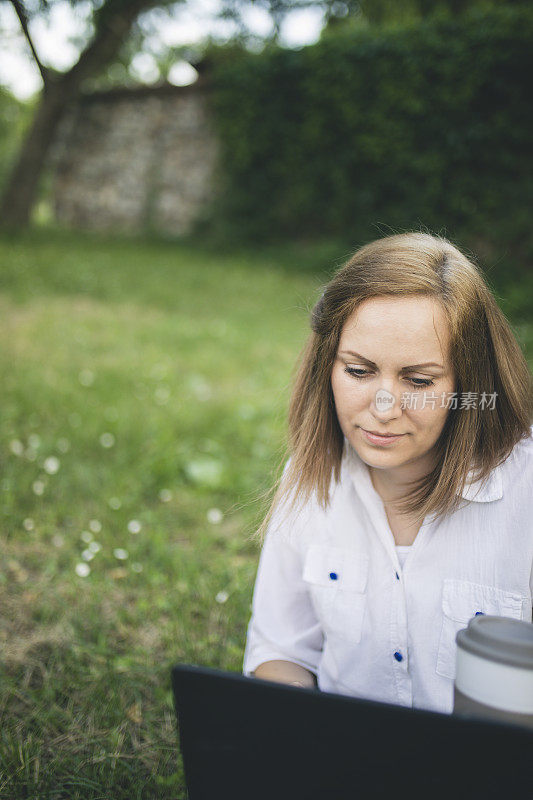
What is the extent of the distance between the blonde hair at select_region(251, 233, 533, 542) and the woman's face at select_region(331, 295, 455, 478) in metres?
0.04

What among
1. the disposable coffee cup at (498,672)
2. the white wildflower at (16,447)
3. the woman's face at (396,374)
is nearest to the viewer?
the disposable coffee cup at (498,672)

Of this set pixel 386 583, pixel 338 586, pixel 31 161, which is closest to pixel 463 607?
pixel 386 583

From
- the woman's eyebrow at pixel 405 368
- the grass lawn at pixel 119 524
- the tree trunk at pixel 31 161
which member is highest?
the tree trunk at pixel 31 161

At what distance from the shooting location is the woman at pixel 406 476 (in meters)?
1.28

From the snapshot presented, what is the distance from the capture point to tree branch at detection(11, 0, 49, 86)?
1110 cm

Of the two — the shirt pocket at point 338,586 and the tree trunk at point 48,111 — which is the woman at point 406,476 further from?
the tree trunk at point 48,111

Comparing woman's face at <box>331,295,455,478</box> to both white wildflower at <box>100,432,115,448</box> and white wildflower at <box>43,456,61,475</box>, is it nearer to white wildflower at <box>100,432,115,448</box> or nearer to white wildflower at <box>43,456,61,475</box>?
white wildflower at <box>43,456,61,475</box>

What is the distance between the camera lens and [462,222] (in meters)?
9.90

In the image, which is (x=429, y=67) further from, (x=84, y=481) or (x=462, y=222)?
(x=84, y=481)

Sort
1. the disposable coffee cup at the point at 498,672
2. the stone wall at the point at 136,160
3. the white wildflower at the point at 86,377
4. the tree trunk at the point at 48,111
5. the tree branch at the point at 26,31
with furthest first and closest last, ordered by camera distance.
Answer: the stone wall at the point at 136,160, the tree trunk at the point at 48,111, the tree branch at the point at 26,31, the white wildflower at the point at 86,377, the disposable coffee cup at the point at 498,672

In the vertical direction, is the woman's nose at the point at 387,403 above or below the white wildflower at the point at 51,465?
above

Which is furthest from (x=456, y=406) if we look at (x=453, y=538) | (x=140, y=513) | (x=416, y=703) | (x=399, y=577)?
(x=140, y=513)

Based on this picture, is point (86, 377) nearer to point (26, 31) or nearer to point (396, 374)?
point (396, 374)

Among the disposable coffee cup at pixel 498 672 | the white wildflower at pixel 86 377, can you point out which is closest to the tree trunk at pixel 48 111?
the white wildflower at pixel 86 377
